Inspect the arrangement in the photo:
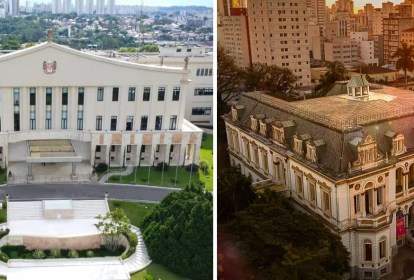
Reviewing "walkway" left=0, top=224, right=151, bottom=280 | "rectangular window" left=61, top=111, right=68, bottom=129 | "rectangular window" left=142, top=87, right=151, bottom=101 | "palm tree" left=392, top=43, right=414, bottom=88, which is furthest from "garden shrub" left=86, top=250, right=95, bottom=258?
"palm tree" left=392, top=43, right=414, bottom=88

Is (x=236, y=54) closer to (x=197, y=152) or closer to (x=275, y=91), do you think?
(x=275, y=91)

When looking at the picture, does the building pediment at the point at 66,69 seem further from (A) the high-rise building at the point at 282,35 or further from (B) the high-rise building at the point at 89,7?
(A) the high-rise building at the point at 282,35

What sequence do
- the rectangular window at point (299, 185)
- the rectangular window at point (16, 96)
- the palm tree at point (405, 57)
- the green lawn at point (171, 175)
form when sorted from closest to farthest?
the palm tree at point (405, 57)
the rectangular window at point (299, 185)
the rectangular window at point (16, 96)
the green lawn at point (171, 175)

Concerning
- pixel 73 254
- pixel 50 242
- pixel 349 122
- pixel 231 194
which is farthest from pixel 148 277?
pixel 349 122

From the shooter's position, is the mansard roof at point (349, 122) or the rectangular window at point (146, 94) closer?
the mansard roof at point (349, 122)

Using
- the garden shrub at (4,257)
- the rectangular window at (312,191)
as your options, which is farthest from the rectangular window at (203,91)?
the garden shrub at (4,257)

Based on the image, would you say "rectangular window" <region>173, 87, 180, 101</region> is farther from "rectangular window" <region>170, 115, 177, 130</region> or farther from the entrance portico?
the entrance portico

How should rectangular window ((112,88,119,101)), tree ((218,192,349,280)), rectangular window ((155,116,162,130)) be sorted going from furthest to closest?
rectangular window ((155,116,162,130))
rectangular window ((112,88,119,101))
tree ((218,192,349,280))
